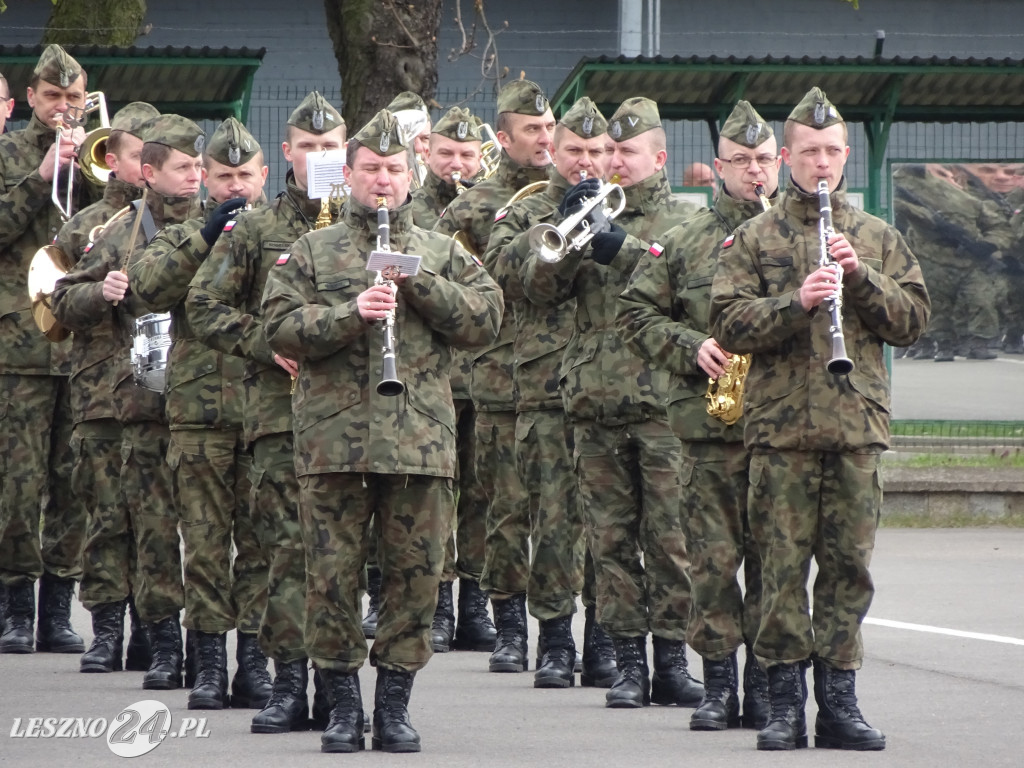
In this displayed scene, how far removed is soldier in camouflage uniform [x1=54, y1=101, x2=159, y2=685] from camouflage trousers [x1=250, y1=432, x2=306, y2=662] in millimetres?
1444

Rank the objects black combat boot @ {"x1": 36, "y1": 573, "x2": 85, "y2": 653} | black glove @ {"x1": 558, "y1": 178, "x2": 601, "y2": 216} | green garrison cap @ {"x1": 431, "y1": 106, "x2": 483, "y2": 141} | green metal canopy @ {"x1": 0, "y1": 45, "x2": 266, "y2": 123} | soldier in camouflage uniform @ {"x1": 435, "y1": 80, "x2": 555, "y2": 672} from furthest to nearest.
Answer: green metal canopy @ {"x1": 0, "y1": 45, "x2": 266, "y2": 123} → green garrison cap @ {"x1": 431, "y1": 106, "x2": 483, "y2": 141} → black combat boot @ {"x1": 36, "y1": 573, "x2": 85, "y2": 653} → soldier in camouflage uniform @ {"x1": 435, "y1": 80, "x2": 555, "y2": 672} → black glove @ {"x1": 558, "y1": 178, "x2": 601, "y2": 216}

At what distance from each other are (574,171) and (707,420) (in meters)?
1.55

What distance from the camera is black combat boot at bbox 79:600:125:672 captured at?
8.70m

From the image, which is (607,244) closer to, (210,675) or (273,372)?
(273,372)

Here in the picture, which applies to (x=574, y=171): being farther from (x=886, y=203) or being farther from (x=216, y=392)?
(x=886, y=203)

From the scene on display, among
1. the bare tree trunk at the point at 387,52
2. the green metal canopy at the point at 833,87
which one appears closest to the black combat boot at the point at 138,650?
the bare tree trunk at the point at 387,52

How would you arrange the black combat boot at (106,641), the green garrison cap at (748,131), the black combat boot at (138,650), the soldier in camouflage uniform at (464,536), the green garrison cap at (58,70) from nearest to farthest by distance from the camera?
the green garrison cap at (748,131) → the black combat boot at (106,641) → the black combat boot at (138,650) → the soldier in camouflage uniform at (464,536) → the green garrison cap at (58,70)

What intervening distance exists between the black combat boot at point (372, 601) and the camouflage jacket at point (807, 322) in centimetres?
315

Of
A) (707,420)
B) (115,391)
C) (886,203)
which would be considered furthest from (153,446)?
(886,203)

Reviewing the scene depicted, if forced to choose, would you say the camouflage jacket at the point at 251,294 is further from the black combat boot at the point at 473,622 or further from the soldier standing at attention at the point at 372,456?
the black combat boot at the point at 473,622

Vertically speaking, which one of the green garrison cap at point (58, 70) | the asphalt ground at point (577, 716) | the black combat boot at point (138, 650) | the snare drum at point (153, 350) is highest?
the green garrison cap at point (58, 70)

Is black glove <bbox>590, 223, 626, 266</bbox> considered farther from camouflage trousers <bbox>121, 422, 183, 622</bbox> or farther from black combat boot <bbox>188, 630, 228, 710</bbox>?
black combat boot <bbox>188, 630, 228, 710</bbox>

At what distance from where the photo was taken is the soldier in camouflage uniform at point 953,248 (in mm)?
16219

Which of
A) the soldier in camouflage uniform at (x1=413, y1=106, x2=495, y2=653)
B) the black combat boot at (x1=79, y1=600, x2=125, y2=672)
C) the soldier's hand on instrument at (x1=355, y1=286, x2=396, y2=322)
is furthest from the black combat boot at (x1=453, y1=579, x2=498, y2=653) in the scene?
the soldier's hand on instrument at (x1=355, y1=286, x2=396, y2=322)
